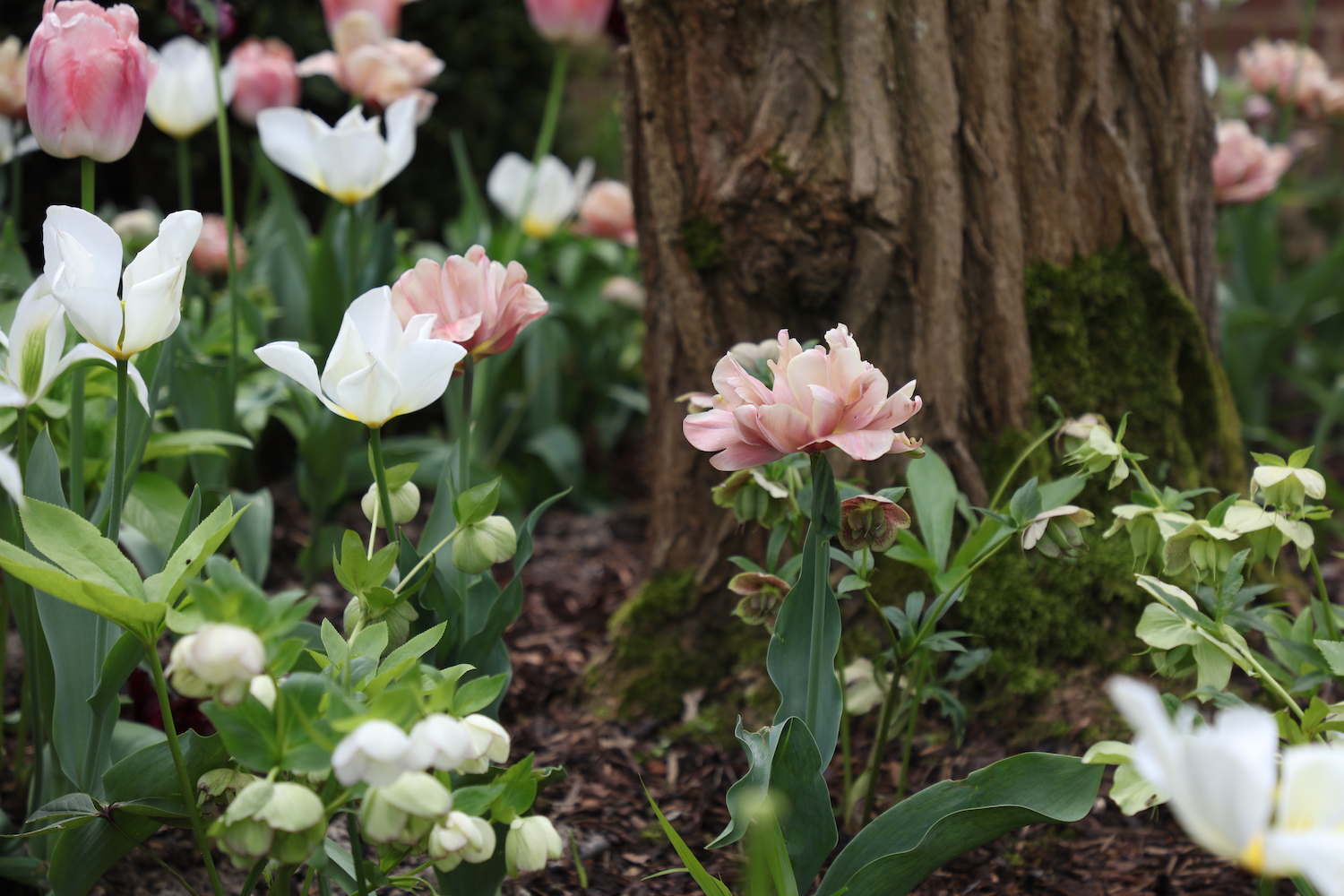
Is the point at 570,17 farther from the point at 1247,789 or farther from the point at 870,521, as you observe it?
the point at 1247,789

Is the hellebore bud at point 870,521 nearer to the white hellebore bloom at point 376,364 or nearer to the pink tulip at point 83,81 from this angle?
the white hellebore bloom at point 376,364

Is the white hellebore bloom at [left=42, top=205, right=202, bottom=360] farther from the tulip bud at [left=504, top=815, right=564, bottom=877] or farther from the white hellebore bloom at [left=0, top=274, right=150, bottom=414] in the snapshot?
the tulip bud at [left=504, top=815, right=564, bottom=877]

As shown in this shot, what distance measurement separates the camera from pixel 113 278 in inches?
33.2

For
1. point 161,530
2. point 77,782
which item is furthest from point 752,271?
point 77,782

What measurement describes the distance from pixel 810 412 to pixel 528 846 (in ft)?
1.37

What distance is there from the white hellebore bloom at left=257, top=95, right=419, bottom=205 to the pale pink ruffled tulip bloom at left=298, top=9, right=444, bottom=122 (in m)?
0.34

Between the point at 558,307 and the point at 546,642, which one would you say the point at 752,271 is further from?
the point at 558,307

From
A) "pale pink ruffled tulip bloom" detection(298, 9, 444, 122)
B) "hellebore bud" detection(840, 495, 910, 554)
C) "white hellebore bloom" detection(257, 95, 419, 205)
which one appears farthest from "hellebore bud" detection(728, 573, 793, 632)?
"pale pink ruffled tulip bloom" detection(298, 9, 444, 122)

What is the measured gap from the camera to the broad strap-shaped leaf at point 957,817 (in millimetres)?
857

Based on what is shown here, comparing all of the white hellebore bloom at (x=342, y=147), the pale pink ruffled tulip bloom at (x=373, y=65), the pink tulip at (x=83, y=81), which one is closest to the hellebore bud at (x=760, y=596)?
the pink tulip at (x=83, y=81)

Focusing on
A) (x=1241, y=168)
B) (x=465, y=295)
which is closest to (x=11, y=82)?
(x=465, y=295)

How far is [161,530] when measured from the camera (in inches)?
51.2

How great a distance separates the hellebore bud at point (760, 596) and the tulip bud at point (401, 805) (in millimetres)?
427

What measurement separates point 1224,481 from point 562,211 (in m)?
1.51
